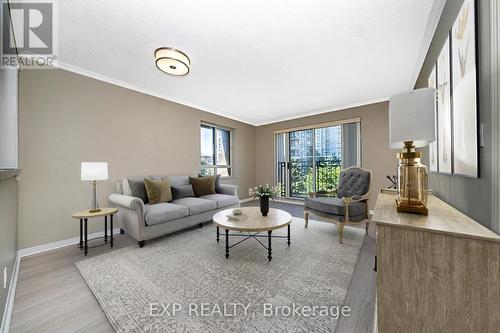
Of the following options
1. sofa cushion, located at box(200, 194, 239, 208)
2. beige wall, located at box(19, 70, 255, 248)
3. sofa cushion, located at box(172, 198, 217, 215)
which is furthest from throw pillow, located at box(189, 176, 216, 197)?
beige wall, located at box(19, 70, 255, 248)

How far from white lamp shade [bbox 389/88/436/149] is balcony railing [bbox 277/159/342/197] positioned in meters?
3.69

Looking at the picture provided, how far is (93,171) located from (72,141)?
2.56ft

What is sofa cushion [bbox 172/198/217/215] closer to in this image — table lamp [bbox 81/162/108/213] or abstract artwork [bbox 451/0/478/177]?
table lamp [bbox 81/162/108/213]

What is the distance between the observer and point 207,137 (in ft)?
16.3

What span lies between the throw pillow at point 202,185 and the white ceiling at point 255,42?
1.75 meters

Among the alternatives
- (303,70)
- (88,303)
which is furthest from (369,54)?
(88,303)

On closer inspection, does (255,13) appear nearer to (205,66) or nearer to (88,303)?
(205,66)

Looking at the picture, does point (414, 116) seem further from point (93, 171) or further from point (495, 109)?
point (93, 171)

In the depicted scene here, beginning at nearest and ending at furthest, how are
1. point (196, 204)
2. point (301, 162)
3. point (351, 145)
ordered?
1. point (196, 204)
2. point (351, 145)
3. point (301, 162)

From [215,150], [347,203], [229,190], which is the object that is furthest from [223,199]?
[347,203]

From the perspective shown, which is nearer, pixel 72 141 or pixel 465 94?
pixel 465 94

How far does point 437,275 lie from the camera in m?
0.81

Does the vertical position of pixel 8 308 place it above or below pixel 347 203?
below

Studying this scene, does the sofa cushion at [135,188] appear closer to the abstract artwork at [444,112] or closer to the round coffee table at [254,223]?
the round coffee table at [254,223]
